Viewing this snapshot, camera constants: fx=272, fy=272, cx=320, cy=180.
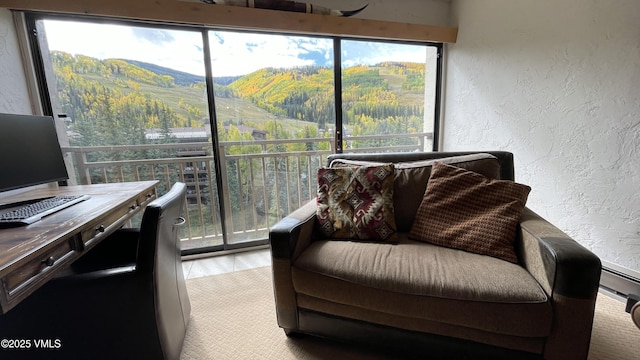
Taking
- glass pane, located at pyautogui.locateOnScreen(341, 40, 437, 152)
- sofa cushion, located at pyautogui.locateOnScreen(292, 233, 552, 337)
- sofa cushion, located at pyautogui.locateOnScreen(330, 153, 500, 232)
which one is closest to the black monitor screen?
sofa cushion, located at pyautogui.locateOnScreen(292, 233, 552, 337)

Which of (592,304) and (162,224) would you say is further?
(162,224)

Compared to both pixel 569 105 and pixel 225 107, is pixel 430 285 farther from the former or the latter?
pixel 225 107

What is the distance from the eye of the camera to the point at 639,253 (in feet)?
5.06

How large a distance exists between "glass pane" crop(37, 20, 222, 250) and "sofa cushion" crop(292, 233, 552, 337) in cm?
156

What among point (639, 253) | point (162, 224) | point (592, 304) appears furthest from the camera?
point (639, 253)

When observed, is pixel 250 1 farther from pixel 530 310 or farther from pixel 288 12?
pixel 530 310

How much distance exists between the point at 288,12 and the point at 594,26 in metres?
1.97

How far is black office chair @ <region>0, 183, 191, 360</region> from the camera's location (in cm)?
96

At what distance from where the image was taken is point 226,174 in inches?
93.4

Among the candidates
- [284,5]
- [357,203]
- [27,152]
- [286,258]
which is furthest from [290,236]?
[284,5]

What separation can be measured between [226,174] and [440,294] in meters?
1.90

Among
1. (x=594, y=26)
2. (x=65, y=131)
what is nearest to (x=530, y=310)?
(x=594, y=26)

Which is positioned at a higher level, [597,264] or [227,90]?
[227,90]

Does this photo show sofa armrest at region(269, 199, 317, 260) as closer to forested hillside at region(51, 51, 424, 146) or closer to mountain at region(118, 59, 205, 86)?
forested hillside at region(51, 51, 424, 146)
